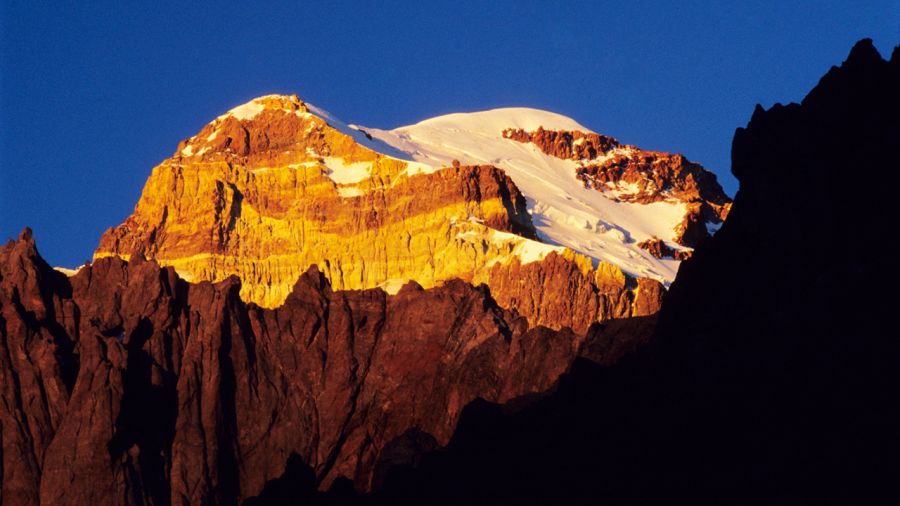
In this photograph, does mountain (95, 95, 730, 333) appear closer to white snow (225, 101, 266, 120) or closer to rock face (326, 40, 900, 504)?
white snow (225, 101, 266, 120)

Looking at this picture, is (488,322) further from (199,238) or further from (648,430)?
(648,430)

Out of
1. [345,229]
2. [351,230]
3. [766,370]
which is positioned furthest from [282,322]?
[766,370]

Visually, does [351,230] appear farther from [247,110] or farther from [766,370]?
[766,370]

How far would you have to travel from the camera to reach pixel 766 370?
310ft

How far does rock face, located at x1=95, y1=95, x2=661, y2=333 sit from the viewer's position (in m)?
158

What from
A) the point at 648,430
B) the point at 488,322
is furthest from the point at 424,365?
the point at 648,430

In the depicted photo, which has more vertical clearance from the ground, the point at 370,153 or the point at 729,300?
the point at 370,153

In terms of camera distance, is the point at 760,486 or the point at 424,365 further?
the point at 424,365

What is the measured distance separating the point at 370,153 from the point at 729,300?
70.5m

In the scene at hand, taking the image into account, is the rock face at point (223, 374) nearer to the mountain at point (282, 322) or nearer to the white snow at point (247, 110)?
the mountain at point (282, 322)

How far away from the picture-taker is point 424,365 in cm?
14250

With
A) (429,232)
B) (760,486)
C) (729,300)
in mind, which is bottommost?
(760,486)

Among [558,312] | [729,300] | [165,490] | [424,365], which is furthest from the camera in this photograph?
[558,312]

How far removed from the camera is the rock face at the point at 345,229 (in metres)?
158
